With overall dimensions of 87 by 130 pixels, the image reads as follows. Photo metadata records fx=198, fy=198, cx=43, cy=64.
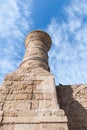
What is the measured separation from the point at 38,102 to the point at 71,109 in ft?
5.52

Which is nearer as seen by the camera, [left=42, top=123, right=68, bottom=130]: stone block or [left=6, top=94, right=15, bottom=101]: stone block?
[left=42, top=123, right=68, bottom=130]: stone block

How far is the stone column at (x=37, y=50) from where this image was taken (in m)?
6.72

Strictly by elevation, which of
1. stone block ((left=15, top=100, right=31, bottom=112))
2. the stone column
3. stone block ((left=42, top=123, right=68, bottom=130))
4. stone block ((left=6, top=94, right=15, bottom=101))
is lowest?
stone block ((left=42, top=123, right=68, bottom=130))

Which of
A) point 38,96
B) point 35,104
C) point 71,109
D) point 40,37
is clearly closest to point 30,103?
point 35,104

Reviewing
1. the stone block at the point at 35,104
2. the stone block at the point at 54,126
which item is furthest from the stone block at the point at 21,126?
the stone block at the point at 35,104

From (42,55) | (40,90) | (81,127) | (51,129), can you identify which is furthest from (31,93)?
(42,55)

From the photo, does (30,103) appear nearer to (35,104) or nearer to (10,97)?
(35,104)

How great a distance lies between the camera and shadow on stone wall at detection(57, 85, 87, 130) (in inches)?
199

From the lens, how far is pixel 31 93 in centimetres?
449

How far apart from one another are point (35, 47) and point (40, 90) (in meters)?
3.48

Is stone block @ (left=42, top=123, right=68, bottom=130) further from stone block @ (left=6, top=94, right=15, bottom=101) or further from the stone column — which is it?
the stone column

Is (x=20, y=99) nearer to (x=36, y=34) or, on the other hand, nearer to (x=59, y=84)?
(x=59, y=84)

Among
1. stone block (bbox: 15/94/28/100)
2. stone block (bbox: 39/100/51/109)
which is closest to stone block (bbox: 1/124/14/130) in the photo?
stone block (bbox: 39/100/51/109)

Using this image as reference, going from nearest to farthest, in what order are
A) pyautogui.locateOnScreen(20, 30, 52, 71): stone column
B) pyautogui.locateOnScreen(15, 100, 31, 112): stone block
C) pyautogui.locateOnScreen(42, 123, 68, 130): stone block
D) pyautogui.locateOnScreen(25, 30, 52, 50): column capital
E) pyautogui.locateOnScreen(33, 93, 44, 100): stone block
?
pyautogui.locateOnScreen(42, 123, 68, 130): stone block < pyautogui.locateOnScreen(15, 100, 31, 112): stone block < pyautogui.locateOnScreen(33, 93, 44, 100): stone block < pyautogui.locateOnScreen(20, 30, 52, 71): stone column < pyautogui.locateOnScreen(25, 30, 52, 50): column capital
